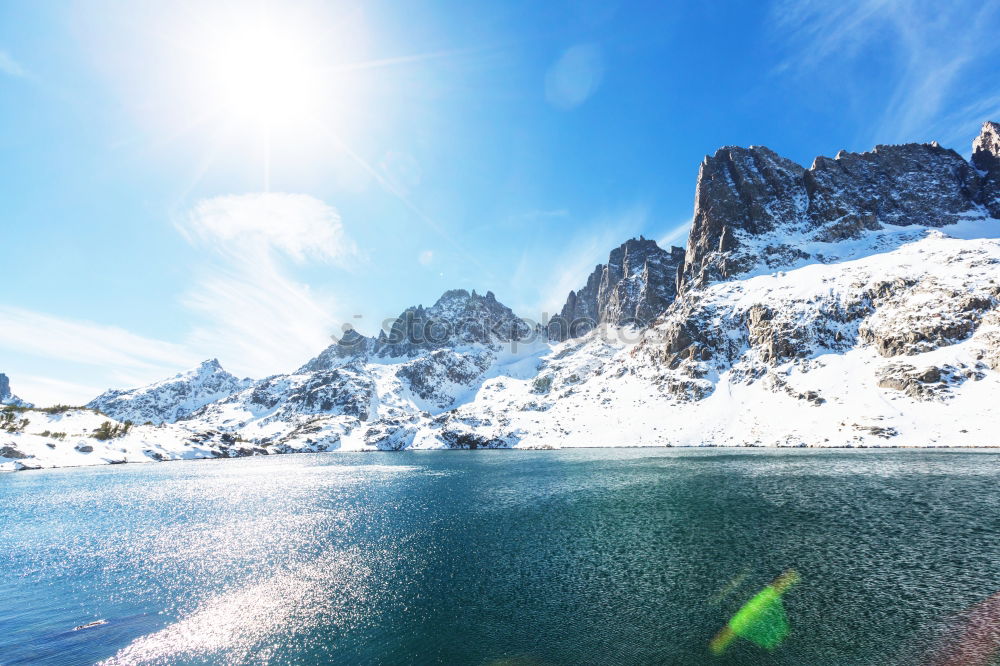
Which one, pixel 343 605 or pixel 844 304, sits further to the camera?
pixel 844 304

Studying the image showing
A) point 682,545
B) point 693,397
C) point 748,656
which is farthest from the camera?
point 693,397

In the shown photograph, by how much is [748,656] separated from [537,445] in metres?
181

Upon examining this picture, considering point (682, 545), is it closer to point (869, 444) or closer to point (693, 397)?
point (869, 444)

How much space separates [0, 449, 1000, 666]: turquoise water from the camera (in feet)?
72.9

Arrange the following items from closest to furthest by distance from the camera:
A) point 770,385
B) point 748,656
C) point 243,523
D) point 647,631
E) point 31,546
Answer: point 748,656 → point 647,631 → point 31,546 → point 243,523 → point 770,385

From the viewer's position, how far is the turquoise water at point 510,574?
2223 centimetres

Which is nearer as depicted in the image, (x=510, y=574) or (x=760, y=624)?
(x=760, y=624)

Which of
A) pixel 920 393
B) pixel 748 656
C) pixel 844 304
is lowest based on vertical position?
pixel 748 656

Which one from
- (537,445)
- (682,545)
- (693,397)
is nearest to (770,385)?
(693,397)

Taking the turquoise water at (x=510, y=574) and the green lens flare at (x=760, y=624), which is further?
the turquoise water at (x=510, y=574)

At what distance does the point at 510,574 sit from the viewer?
32875mm

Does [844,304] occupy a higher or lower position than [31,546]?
higher

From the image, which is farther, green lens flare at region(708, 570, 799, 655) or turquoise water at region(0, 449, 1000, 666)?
turquoise water at region(0, 449, 1000, 666)

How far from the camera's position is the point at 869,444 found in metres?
120
